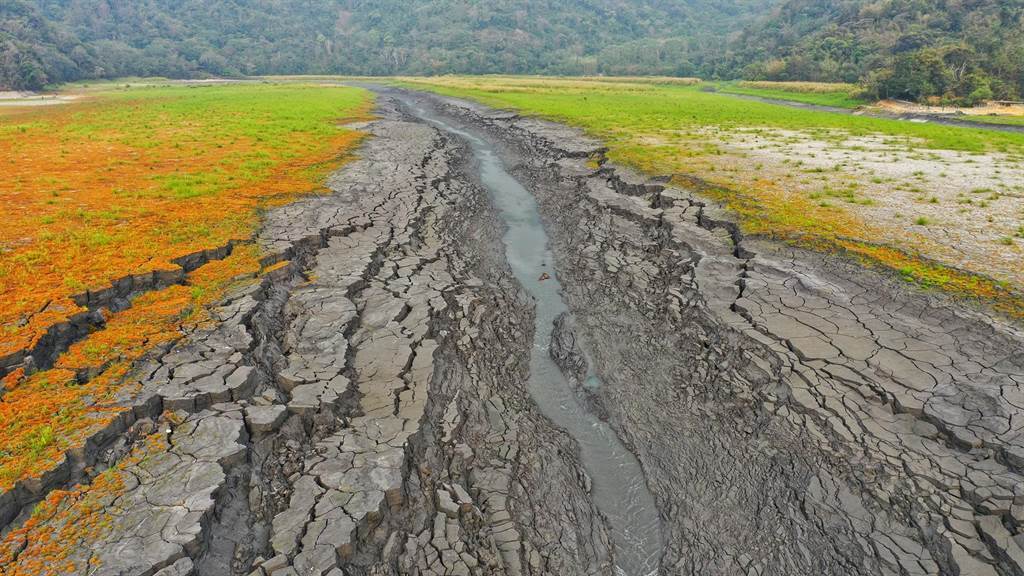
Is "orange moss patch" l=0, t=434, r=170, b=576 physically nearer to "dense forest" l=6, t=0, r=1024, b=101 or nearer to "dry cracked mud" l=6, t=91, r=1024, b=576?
"dry cracked mud" l=6, t=91, r=1024, b=576

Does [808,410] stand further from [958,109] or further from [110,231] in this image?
[958,109]

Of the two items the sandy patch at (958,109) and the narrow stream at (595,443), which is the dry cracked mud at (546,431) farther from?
the sandy patch at (958,109)

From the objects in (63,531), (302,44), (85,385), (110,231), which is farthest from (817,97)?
(302,44)

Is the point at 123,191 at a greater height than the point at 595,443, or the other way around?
the point at 123,191

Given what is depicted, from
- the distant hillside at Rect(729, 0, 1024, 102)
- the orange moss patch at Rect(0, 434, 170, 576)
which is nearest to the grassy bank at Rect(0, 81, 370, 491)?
the orange moss patch at Rect(0, 434, 170, 576)

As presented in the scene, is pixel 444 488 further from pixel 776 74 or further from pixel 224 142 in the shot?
pixel 776 74

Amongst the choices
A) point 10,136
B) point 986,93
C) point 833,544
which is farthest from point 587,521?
point 986,93

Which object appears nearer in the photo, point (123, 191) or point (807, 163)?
point (123, 191)
